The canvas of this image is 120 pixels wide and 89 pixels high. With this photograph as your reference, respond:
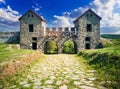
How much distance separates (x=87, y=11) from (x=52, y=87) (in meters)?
28.6

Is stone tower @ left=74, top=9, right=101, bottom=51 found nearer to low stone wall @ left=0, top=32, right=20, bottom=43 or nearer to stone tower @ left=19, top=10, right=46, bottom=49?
stone tower @ left=19, top=10, right=46, bottom=49

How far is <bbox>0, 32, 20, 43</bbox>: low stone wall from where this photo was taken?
34.1 m

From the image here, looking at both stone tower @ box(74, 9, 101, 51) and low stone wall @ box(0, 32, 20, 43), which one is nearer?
stone tower @ box(74, 9, 101, 51)

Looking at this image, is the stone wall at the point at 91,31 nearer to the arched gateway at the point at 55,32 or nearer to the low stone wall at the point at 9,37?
the arched gateway at the point at 55,32

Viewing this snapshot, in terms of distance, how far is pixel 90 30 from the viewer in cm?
3325

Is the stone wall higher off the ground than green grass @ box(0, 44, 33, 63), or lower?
higher

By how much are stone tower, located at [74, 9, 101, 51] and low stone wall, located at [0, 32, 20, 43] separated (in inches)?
470

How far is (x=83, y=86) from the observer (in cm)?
626

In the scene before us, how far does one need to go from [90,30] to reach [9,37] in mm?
15673

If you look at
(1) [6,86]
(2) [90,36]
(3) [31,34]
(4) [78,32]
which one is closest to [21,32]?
(3) [31,34]

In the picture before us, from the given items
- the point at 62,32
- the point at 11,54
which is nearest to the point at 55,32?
the point at 62,32

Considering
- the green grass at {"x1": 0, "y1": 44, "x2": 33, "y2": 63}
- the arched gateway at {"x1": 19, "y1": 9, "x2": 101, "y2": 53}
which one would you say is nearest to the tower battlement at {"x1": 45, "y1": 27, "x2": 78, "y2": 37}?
the arched gateway at {"x1": 19, "y1": 9, "x2": 101, "y2": 53}

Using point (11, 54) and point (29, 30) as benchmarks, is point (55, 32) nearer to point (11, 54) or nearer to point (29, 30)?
point (29, 30)

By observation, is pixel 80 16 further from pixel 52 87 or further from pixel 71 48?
pixel 52 87
